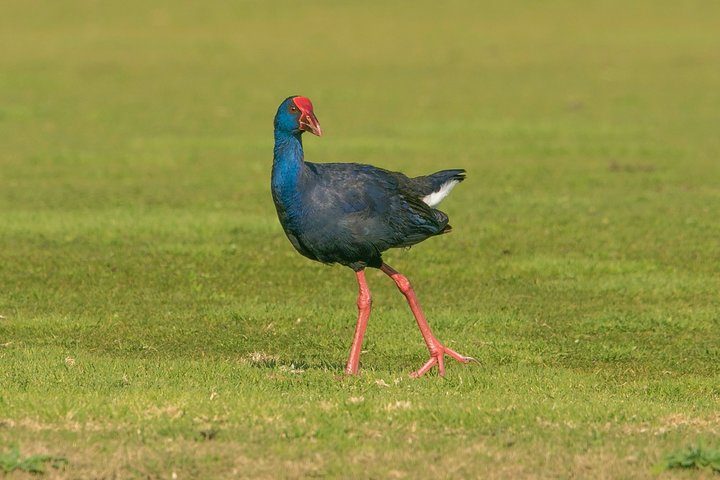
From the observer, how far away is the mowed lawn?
707 centimetres

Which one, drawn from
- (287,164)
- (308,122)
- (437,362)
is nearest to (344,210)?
(287,164)

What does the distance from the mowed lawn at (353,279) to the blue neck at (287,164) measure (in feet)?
4.15

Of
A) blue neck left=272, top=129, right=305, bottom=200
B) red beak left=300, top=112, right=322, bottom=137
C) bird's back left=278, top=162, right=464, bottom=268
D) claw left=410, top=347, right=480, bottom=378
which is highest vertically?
red beak left=300, top=112, right=322, bottom=137

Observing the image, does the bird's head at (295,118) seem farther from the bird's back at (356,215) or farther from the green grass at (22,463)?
the green grass at (22,463)

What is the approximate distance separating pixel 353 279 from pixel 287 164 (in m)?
4.22

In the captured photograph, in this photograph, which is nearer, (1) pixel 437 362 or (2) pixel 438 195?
(1) pixel 437 362

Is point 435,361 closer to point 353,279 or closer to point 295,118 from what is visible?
point 295,118

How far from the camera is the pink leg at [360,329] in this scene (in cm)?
889

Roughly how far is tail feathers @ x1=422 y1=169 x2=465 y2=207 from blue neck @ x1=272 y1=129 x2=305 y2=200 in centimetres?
127

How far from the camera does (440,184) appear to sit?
32.0 ft

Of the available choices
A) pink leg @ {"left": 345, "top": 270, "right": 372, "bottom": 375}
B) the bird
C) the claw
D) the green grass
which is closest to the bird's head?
the bird

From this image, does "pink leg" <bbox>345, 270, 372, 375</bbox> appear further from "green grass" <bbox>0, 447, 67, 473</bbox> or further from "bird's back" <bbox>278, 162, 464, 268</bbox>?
"green grass" <bbox>0, 447, 67, 473</bbox>

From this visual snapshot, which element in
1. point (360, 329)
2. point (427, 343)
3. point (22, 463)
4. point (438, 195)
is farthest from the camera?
point (438, 195)

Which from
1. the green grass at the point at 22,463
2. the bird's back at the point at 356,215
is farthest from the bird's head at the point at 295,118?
the green grass at the point at 22,463
